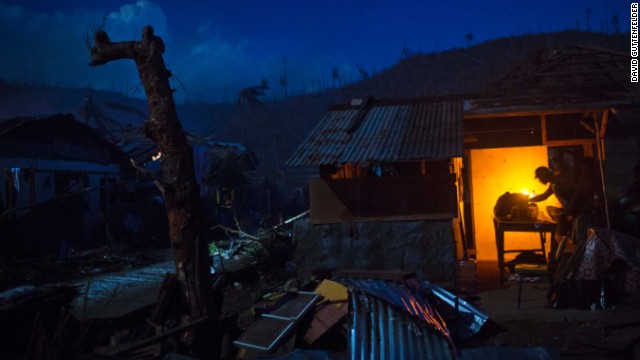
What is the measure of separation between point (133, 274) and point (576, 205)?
11581 millimetres

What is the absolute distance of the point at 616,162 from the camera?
12055mm

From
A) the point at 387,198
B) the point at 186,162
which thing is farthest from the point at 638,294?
the point at 186,162

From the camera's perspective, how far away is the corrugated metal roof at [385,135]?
7.58 metres

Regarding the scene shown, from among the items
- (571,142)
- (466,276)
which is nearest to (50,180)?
(466,276)

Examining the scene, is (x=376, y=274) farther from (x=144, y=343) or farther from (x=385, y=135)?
(x=144, y=343)

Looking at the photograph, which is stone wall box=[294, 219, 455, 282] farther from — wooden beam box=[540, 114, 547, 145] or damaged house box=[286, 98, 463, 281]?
wooden beam box=[540, 114, 547, 145]

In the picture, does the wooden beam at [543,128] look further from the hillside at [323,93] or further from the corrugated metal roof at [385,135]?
the hillside at [323,93]

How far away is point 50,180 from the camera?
57.9 ft

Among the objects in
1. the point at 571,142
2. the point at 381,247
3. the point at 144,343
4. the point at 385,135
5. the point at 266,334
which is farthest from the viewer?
the point at 571,142

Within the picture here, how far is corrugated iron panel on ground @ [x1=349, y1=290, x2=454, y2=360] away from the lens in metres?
4.84

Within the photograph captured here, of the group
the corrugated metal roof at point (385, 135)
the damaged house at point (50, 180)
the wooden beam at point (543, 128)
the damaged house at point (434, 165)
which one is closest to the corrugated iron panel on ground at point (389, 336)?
the damaged house at point (434, 165)

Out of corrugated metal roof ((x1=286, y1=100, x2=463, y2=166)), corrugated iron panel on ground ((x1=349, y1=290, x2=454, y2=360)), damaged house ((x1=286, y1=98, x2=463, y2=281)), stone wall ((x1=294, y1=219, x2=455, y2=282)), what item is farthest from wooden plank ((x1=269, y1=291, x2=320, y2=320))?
corrugated metal roof ((x1=286, y1=100, x2=463, y2=166))

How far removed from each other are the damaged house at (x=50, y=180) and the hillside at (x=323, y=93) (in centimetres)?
A: 1181

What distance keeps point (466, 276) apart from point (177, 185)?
17.9ft
